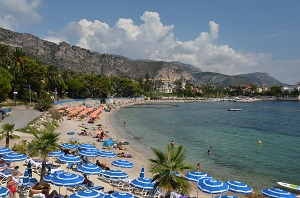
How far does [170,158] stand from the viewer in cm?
1181

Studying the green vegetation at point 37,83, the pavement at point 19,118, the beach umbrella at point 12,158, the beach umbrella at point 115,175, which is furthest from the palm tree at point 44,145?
the green vegetation at point 37,83

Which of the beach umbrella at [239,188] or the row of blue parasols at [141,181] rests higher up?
the row of blue parasols at [141,181]

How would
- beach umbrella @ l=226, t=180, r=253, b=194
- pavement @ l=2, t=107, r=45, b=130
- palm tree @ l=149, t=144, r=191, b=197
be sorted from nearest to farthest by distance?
palm tree @ l=149, t=144, r=191, b=197 → beach umbrella @ l=226, t=180, r=253, b=194 → pavement @ l=2, t=107, r=45, b=130

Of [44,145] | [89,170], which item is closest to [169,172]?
[89,170]

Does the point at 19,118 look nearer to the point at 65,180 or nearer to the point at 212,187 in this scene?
the point at 65,180

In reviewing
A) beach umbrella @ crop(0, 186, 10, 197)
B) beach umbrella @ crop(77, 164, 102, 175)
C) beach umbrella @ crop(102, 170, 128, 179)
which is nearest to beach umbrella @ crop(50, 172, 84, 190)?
beach umbrella @ crop(0, 186, 10, 197)

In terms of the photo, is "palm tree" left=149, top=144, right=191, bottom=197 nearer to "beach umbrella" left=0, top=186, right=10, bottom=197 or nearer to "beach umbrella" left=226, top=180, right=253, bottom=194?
"beach umbrella" left=226, top=180, right=253, bottom=194

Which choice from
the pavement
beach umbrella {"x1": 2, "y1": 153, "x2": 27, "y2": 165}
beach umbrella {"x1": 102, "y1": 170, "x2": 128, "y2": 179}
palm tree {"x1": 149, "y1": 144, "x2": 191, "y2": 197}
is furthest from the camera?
the pavement

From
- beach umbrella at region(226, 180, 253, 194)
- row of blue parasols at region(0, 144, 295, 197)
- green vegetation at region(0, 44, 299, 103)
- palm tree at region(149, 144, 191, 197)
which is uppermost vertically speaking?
green vegetation at region(0, 44, 299, 103)

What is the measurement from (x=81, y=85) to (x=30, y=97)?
34341 mm

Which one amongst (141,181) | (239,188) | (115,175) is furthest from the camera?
(115,175)

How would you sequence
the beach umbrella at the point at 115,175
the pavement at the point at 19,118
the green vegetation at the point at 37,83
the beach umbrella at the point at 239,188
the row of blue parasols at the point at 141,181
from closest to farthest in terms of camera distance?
the row of blue parasols at the point at 141,181 → the beach umbrella at the point at 239,188 → the beach umbrella at the point at 115,175 → the pavement at the point at 19,118 → the green vegetation at the point at 37,83

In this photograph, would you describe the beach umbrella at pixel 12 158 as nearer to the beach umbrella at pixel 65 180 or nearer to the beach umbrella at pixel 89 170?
the beach umbrella at pixel 89 170

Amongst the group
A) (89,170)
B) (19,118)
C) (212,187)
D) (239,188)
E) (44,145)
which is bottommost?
(239,188)
